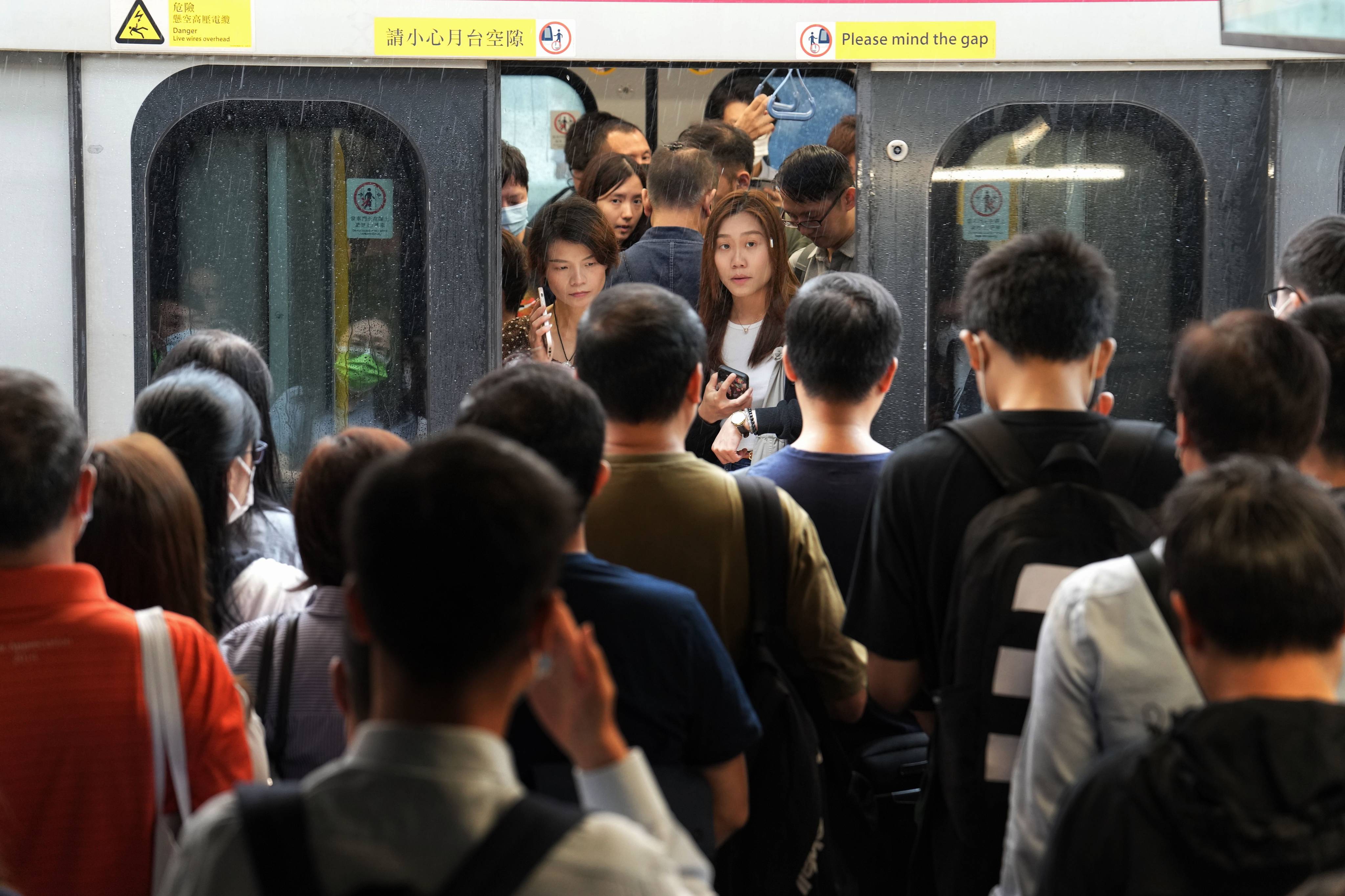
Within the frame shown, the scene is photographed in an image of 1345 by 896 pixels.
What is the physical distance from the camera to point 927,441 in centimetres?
231

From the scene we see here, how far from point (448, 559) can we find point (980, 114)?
3.45 m

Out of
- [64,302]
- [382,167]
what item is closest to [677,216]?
[382,167]

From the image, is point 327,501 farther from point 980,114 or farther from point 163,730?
point 980,114

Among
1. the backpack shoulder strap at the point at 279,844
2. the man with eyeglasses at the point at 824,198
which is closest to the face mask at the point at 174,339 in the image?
the man with eyeglasses at the point at 824,198

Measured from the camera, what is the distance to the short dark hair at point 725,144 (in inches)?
225

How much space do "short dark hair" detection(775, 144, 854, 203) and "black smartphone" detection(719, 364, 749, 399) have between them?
66 centimetres

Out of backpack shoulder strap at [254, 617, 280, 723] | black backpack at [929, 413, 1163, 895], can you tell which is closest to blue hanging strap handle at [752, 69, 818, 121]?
black backpack at [929, 413, 1163, 895]

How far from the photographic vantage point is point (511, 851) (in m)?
1.14

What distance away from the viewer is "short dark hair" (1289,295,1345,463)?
7.59ft

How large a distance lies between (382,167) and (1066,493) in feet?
9.02

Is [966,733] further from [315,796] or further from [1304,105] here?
[1304,105]

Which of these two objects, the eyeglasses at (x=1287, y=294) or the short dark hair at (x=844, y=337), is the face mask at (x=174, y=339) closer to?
the short dark hair at (x=844, y=337)

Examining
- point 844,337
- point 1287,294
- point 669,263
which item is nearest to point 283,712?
point 844,337

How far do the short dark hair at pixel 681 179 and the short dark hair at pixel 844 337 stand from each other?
1.95m
